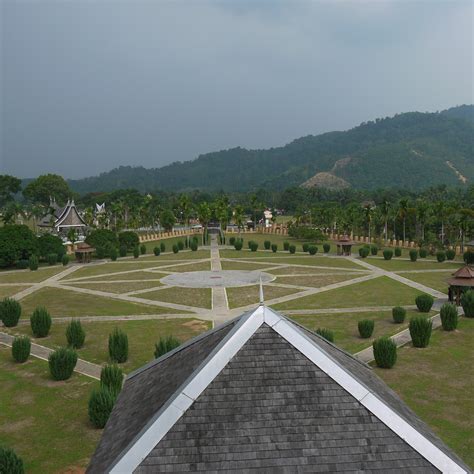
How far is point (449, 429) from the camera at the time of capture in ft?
43.4

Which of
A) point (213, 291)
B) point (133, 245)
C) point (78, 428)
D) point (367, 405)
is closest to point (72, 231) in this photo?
point (133, 245)

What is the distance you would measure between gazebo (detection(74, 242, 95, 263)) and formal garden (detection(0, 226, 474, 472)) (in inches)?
31.2

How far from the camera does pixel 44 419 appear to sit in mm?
14328

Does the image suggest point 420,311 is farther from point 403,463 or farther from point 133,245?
point 133,245

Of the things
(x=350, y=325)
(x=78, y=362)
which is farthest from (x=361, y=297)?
(x=78, y=362)

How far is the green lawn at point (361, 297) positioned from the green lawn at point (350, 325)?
208 centimetres

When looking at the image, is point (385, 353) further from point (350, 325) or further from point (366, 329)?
point (350, 325)

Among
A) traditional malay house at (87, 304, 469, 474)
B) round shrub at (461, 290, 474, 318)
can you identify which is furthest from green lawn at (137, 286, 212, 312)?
traditional malay house at (87, 304, 469, 474)

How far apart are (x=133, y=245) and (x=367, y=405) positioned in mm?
48536

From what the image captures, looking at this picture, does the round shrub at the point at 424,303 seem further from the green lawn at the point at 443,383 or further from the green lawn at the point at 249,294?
the green lawn at the point at 249,294

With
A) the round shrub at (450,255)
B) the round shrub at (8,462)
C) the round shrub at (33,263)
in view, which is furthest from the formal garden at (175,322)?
the round shrub at (8,462)

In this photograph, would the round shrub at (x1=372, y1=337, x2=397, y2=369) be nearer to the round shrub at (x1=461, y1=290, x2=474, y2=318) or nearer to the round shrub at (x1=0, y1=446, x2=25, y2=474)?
the round shrub at (x1=461, y1=290, x2=474, y2=318)

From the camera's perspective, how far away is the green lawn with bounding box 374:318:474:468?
1318cm

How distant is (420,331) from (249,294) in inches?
510
